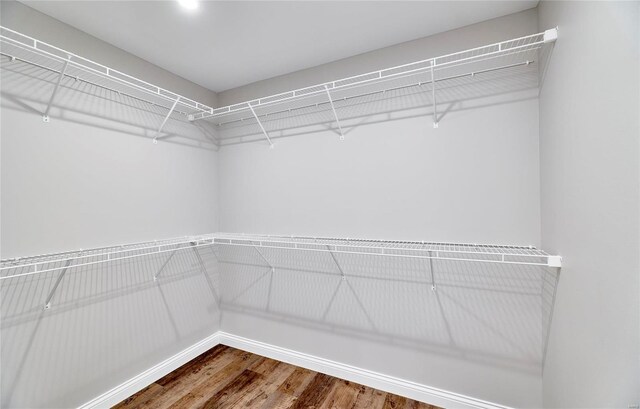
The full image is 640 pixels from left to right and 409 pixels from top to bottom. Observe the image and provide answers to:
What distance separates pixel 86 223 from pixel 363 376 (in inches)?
78.6

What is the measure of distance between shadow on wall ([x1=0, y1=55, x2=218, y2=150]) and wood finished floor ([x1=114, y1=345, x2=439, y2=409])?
1.73 meters

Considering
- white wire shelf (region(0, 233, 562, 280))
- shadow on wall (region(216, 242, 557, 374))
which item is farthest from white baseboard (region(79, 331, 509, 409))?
white wire shelf (region(0, 233, 562, 280))

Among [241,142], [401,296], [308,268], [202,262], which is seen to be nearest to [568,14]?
[401,296]

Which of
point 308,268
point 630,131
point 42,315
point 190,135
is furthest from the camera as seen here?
point 190,135

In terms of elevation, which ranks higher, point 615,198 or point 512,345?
point 615,198

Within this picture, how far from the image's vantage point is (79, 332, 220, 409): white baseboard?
5.49ft

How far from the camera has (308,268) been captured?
82.9 inches

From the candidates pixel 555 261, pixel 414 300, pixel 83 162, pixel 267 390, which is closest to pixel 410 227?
pixel 414 300

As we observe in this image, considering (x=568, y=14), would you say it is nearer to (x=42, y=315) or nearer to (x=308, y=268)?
(x=308, y=268)

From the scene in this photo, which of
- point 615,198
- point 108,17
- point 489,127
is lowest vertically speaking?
point 615,198

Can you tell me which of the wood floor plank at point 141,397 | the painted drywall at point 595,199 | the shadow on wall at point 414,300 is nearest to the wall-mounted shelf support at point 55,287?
the wood floor plank at point 141,397

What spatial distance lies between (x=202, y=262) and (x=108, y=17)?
1739mm

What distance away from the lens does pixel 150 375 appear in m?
1.92

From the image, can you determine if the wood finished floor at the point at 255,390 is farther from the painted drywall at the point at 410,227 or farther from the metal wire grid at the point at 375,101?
the metal wire grid at the point at 375,101
